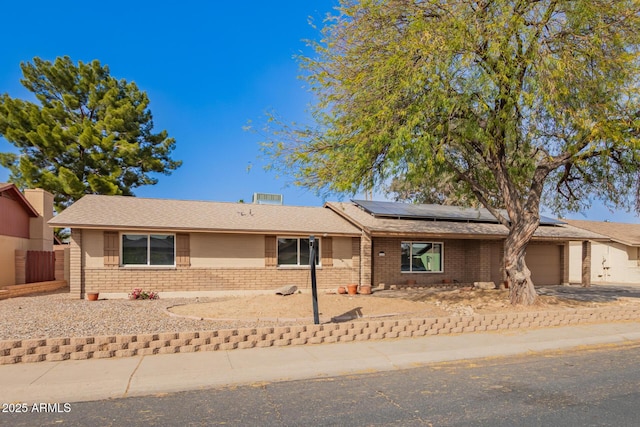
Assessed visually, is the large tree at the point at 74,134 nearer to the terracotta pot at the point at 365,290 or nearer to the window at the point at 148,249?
the window at the point at 148,249

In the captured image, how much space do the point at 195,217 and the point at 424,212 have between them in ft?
37.4

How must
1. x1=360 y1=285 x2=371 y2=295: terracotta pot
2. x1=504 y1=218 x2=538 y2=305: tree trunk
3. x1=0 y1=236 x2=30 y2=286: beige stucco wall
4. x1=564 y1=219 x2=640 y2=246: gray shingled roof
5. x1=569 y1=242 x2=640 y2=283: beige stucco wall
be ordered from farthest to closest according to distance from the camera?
x1=569 y1=242 x2=640 y2=283: beige stucco wall < x1=564 y1=219 x2=640 y2=246: gray shingled roof < x1=0 y1=236 x2=30 y2=286: beige stucco wall < x1=360 y1=285 x2=371 y2=295: terracotta pot < x1=504 y1=218 x2=538 y2=305: tree trunk

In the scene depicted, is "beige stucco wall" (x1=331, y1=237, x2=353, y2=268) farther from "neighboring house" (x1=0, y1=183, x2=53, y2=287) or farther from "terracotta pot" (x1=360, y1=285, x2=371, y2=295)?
"neighboring house" (x1=0, y1=183, x2=53, y2=287)

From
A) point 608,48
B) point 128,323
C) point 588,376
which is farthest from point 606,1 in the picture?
point 128,323

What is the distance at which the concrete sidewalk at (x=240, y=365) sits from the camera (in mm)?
6133

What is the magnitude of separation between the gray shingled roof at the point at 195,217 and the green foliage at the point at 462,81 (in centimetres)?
528

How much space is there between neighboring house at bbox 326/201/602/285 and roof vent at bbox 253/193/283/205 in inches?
109

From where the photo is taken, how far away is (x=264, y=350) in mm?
8297

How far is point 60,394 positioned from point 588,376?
26.1 ft

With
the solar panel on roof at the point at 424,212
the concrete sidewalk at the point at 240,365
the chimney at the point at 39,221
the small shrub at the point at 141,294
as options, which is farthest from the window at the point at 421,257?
the chimney at the point at 39,221

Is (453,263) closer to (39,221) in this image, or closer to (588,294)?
(588,294)

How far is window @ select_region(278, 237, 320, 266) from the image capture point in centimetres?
1753

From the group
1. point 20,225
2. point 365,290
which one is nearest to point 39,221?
point 20,225

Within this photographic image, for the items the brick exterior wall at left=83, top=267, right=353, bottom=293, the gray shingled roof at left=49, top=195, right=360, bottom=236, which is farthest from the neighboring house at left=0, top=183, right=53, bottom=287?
the brick exterior wall at left=83, top=267, right=353, bottom=293
